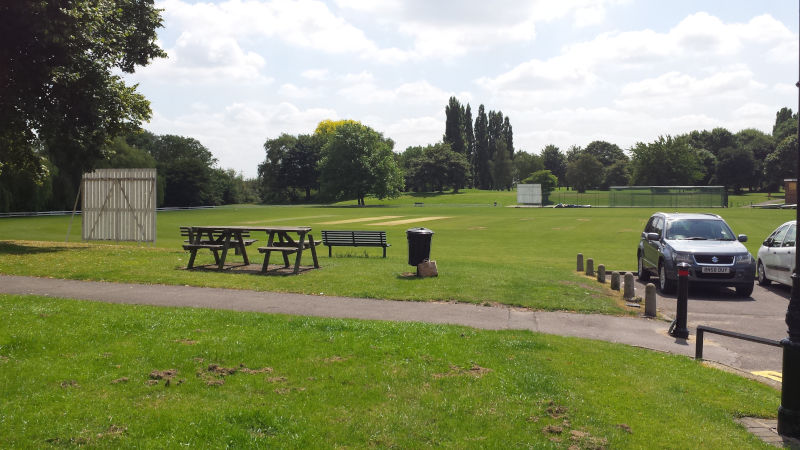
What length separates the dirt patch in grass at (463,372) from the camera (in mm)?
5762

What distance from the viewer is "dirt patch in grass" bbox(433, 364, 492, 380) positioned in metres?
5.76

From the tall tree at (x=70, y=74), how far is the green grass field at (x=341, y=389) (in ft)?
32.8

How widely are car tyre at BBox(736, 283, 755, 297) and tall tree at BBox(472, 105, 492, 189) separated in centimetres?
11958

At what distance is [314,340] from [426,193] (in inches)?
4656

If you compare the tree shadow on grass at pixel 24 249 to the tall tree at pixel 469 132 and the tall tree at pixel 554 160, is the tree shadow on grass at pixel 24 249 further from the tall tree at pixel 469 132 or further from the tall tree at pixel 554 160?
the tall tree at pixel 554 160

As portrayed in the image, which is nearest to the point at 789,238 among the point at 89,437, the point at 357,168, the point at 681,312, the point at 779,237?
the point at 779,237

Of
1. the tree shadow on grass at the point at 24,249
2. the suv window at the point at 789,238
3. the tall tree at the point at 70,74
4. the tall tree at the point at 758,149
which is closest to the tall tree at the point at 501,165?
the tall tree at the point at 758,149

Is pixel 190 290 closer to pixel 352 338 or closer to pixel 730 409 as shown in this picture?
pixel 352 338

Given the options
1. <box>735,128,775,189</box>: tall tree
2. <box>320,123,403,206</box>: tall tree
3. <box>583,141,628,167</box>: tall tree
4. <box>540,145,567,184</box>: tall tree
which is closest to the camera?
<box>320,123,403,206</box>: tall tree

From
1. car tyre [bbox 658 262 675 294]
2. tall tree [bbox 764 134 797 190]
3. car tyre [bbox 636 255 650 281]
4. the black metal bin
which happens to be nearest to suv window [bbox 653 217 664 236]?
car tyre [bbox 636 255 650 281]

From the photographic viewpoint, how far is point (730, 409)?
17.3 ft

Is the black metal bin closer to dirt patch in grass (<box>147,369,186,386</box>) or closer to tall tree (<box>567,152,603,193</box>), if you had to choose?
dirt patch in grass (<box>147,369,186,386</box>)

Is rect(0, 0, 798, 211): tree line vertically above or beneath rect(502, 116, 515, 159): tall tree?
beneath

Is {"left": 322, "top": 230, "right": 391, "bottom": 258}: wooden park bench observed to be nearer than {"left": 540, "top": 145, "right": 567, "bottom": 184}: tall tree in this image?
Yes
